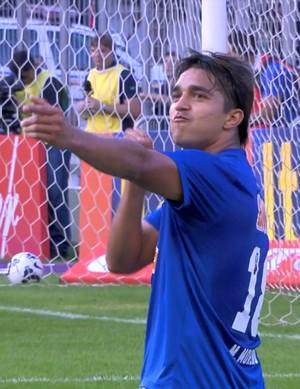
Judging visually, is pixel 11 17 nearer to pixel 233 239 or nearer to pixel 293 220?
pixel 293 220

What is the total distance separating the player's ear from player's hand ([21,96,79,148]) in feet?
1.96

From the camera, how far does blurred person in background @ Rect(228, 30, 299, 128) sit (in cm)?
895

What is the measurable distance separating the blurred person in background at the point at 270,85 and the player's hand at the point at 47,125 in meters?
6.00

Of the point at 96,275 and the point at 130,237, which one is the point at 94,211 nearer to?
the point at 96,275

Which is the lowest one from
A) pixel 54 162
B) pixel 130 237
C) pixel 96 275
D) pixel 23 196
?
pixel 96 275

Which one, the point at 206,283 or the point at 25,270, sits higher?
the point at 206,283

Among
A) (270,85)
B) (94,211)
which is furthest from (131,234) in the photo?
(94,211)

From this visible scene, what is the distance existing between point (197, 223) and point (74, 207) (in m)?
8.43

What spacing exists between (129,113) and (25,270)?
5.04ft

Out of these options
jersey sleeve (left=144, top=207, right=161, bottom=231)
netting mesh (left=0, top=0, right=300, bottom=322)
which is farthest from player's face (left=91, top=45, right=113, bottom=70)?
jersey sleeve (left=144, top=207, right=161, bottom=231)

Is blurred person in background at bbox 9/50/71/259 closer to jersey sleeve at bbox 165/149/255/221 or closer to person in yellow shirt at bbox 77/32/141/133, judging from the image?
person in yellow shirt at bbox 77/32/141/133

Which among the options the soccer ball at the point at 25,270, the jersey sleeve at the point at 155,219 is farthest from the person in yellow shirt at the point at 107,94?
the jersey sleeve at the point at 155,219

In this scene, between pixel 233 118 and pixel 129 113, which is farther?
pixel 129 113

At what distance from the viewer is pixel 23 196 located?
1180 cm
